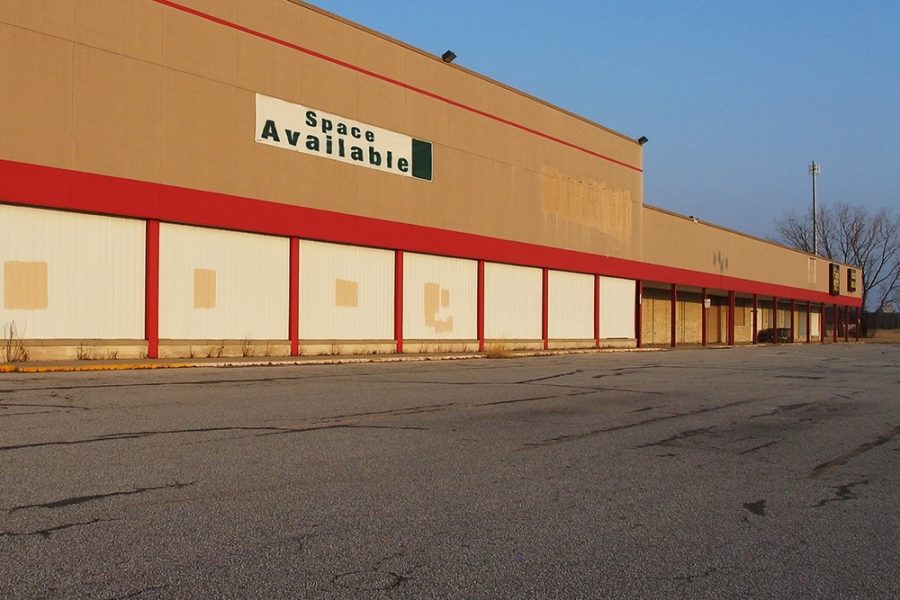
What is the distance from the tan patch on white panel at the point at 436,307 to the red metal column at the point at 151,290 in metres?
11.4

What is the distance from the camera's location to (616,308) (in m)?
44.0

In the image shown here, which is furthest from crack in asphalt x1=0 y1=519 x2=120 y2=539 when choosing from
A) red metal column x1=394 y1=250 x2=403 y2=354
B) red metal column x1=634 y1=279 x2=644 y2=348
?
red metal column x1=634 y1=279 x2=644 y2=348

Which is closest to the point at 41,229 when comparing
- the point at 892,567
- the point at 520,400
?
the point at 520,400

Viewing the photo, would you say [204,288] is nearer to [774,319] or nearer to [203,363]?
[203,363]

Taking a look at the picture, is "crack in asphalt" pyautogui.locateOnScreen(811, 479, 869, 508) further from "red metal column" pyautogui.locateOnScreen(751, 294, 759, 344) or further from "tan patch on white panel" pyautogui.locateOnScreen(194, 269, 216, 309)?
"red metal column" pyautogui.locateOnScreen(751, 294, 759, 344)

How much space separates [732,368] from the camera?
25.0m

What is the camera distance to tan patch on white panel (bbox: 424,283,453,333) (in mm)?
31547

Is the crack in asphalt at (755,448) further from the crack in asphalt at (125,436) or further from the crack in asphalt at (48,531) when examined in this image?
the crack in asphalt at (48,531)

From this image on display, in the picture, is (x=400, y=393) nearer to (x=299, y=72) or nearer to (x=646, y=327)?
(x=299, y=72)

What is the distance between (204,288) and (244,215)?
2581 mm

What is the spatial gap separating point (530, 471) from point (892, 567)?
11.0 feet

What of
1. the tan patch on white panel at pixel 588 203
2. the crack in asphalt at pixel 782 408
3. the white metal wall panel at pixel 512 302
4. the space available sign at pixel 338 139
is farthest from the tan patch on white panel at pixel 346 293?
the crack in asphalt at pixel 782 408

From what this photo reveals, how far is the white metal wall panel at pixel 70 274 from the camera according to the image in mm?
19938

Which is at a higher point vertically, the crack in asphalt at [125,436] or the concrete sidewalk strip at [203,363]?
the concrete sidewalk strip at [203,363]
